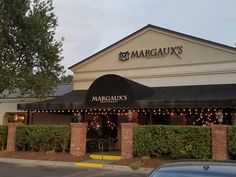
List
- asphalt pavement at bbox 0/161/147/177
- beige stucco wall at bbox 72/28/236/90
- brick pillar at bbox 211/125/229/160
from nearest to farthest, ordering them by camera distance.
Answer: asphalt pavement at bbox 0/161/147/177 < brick pillar at bbox 211/125/229/160 < beige stucco wall at bbox 72/28/236/90

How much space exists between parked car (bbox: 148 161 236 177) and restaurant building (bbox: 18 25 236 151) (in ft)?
52.6

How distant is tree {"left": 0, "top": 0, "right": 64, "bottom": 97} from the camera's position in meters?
25.5

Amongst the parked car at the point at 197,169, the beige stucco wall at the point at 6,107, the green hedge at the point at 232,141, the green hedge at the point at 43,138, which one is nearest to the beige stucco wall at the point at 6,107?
the beige stucco wall at the point at 6,107

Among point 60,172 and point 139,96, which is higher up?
point 139,96

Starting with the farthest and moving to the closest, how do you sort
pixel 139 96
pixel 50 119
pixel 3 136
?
pixel 50 119 → pixel 3 136 → pixel 139 96

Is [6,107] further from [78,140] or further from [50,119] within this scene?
[78,140]

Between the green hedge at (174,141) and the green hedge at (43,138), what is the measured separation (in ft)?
14.2

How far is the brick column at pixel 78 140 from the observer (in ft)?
73.3

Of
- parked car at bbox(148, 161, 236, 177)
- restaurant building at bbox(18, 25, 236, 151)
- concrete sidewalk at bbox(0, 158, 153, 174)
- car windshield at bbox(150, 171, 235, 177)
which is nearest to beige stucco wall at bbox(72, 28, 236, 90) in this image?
restaurant building at bbox(18, 25, 236, 151)

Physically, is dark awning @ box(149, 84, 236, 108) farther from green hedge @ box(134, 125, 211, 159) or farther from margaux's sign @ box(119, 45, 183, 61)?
margaux's sign @ box(119, 45, 183, 61)

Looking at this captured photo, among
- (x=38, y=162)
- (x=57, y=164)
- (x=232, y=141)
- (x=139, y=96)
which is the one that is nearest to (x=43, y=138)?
(x=38, y=162)

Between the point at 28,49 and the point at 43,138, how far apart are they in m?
6.17

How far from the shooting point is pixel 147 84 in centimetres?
2670

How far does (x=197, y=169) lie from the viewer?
14.5 ft
